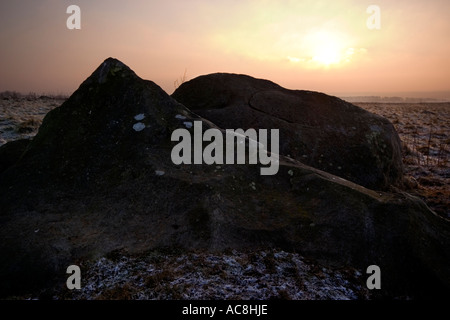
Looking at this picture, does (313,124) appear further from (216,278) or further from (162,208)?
(216,278)

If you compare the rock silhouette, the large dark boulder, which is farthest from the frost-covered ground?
the large dark boulder

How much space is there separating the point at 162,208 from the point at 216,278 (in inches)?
38.5

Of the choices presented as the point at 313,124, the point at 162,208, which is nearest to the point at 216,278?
the point at 162,208

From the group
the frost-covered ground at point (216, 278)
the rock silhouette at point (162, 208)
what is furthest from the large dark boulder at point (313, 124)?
the frost-covered ground at point (216, 278)

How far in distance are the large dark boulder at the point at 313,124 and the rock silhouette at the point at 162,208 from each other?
63.4 inches

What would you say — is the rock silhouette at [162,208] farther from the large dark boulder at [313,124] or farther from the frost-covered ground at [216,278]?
the large dark boulder at [313,124]

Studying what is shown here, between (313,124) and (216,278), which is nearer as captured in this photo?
(216,278)

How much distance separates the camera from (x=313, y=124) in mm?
5656

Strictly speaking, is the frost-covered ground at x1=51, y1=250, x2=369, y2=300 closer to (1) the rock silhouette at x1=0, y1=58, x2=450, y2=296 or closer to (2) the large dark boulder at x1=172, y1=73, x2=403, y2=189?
(1) the rock silhouette at x1=0, y1=58, x2=450, y2=296

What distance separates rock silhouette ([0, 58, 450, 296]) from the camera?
2.67 m

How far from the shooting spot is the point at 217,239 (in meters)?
2.72

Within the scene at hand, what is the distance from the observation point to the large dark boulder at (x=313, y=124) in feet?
17.2

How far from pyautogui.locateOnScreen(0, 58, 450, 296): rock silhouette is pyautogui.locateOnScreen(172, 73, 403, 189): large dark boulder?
5.28 feet

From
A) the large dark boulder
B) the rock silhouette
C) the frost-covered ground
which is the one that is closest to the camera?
the frost-covered ground
